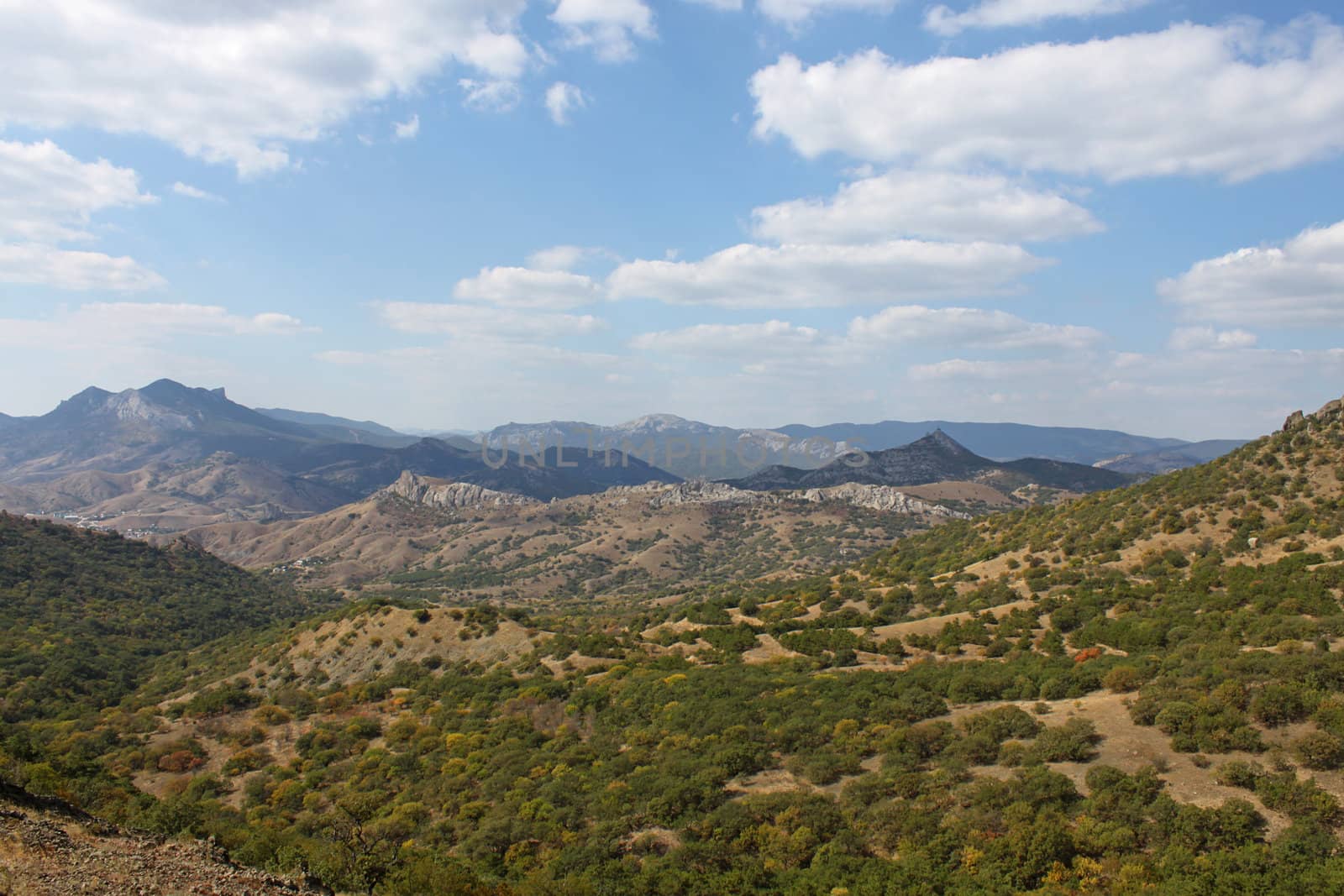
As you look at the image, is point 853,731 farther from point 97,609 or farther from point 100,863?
point 97,609

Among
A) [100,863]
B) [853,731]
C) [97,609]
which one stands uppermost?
[100,863]

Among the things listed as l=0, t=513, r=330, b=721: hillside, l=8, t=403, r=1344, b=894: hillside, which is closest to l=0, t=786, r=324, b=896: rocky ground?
l=8, t=403, r=1344, b=894: hillside

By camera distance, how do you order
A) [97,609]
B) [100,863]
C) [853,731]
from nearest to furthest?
[100,863] → [853,731] → [97,609]

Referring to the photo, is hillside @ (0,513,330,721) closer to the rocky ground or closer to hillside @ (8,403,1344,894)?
hillside @ (8,403,1344,894)

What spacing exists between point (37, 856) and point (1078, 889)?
2590 cm

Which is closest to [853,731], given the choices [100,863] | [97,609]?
[100,863]

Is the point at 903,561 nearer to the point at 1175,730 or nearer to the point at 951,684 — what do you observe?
the point at 951,684

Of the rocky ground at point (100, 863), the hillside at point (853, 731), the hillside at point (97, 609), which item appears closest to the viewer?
the rocky ground at point (100, 863)

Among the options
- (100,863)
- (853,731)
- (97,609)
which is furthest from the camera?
(97,609)

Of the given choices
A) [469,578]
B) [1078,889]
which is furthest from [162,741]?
[469,578]

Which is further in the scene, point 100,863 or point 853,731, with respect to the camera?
point 853,731

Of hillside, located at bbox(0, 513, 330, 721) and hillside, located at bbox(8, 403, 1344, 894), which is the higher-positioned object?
hillside, located at bbox(8, 403, 1344, 894)

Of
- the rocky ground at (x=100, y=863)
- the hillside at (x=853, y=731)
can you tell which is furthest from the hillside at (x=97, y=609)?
the rocky ground at (x=100, y=863)

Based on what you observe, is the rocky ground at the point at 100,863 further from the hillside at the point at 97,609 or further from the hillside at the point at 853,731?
the hillside at the point at 97,609
